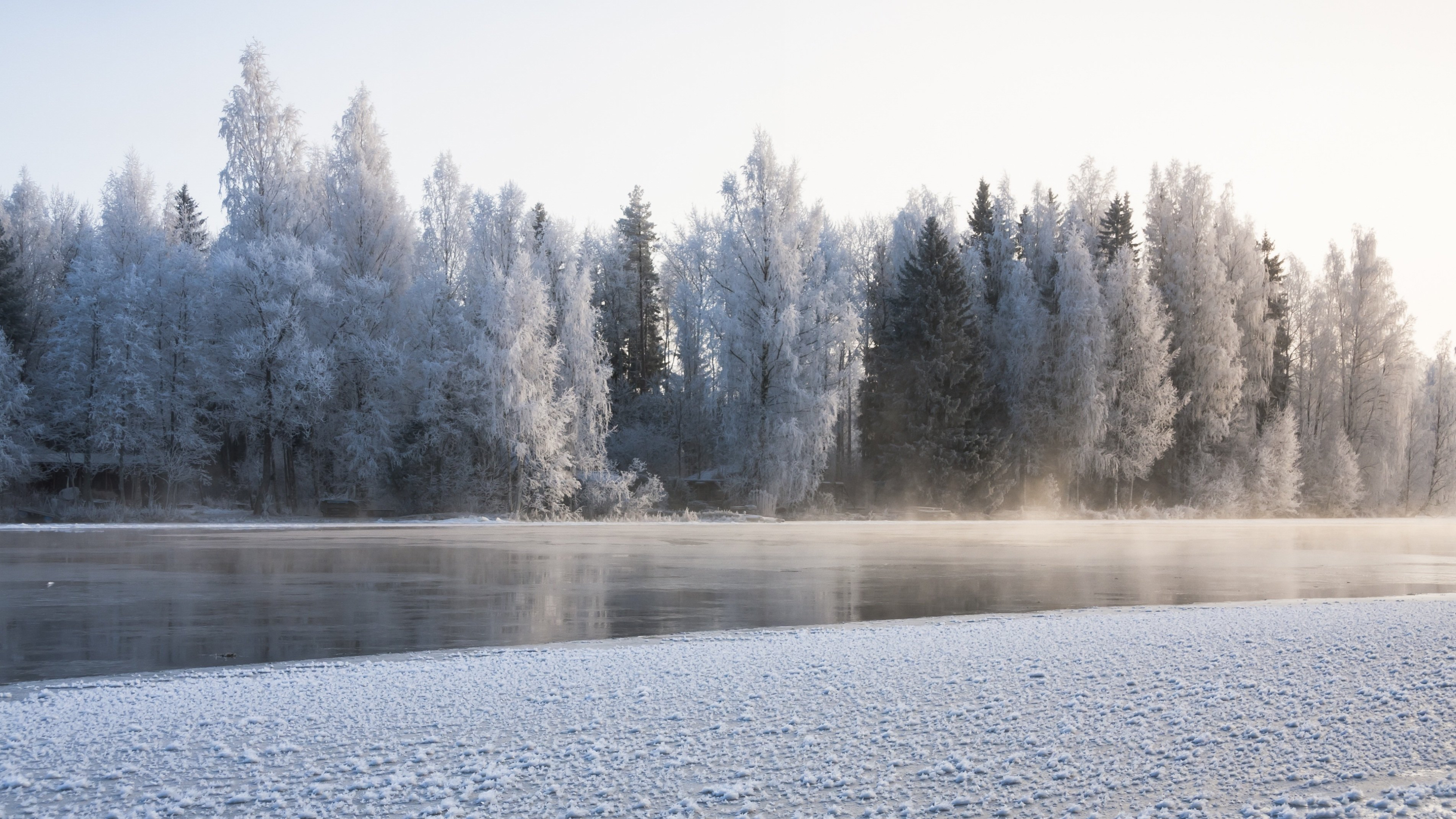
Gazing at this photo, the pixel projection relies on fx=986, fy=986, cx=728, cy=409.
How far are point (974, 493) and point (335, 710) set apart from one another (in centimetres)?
3934

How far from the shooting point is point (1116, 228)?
48906mm

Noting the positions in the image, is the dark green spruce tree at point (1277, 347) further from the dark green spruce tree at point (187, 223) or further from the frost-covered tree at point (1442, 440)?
the dark green spruce tree at point (187, 223)

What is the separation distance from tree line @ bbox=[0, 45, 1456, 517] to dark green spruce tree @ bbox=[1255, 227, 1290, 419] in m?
0.25

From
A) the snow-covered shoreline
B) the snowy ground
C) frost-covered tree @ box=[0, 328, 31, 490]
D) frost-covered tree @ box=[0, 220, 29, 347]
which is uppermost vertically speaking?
frost-covered tree @ box=[0, 220, 29, 347]

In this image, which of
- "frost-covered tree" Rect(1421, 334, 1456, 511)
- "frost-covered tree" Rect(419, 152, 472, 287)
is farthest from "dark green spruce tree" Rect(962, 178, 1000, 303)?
"frost-covered tree" Rect(1421, 334, 1456, 511)

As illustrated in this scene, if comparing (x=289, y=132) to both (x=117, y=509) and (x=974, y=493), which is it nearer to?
(x=117, y=509)

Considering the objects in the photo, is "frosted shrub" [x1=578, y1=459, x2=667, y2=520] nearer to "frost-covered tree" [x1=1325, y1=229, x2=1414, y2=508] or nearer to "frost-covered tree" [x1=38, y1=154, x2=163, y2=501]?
"frost-covered tree" [x1=38, y1=154, x2=163, y2=501]

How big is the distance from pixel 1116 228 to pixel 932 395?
48.0 ft

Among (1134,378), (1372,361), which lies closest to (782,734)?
(1134,378)

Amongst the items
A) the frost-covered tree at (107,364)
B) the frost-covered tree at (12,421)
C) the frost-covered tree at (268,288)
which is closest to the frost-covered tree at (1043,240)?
the frost-covered tree at (268,288)

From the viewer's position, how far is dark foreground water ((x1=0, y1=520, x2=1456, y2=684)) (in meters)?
9.79

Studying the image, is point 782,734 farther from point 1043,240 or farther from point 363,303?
point 1043,240

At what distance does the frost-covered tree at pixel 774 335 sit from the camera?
39.4 meters

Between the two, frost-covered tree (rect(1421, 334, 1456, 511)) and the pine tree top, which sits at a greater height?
the pine tree top
